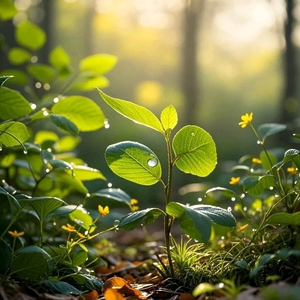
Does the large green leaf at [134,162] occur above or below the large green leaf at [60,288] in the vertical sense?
above

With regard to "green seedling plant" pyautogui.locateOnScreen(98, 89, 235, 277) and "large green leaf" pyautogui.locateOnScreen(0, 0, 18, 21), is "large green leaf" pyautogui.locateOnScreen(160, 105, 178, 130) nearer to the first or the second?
"green seedling plant" pyautogui.locateOnScreen(98, 89, 235, 277)

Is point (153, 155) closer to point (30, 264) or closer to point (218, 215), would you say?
point (218, 215)

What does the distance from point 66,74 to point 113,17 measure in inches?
517

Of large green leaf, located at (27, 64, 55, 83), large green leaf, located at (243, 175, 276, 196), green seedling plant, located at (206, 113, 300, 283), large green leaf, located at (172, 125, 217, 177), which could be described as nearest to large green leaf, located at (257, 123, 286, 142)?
green seedling plant, located at (206, 113, 300, 283)

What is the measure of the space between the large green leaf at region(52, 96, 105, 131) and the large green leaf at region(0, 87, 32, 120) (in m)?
0.27

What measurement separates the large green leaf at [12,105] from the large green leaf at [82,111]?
271 mm

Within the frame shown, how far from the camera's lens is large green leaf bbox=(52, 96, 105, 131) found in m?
1.92

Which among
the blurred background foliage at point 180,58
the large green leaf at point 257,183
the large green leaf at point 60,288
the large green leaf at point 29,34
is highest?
the large green leaf at point 29,34

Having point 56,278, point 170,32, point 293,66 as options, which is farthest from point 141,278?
point 170,32

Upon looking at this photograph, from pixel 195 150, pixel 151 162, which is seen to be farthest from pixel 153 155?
pixel 195 150

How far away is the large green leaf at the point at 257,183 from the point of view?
1.55 meters

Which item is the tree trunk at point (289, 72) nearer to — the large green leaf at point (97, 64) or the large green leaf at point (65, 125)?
the large green leaf at point (97, 64)

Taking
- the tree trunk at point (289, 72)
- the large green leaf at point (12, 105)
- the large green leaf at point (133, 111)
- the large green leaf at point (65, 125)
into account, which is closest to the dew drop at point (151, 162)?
the large green leaf at point (133, 111)

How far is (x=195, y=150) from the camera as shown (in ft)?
4.69
